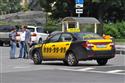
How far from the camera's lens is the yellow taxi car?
71.8 feet

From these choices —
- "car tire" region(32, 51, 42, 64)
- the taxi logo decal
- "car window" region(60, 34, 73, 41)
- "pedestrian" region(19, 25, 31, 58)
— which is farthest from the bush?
"car window" region(60, 34, 73, 41)

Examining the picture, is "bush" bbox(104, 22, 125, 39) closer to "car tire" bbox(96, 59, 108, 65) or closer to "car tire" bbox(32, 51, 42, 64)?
"car tire" bbox(32, 51, 42, 64)

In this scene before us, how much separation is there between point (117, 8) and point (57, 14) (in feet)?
22.1

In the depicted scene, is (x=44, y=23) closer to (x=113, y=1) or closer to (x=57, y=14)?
(x=57, y=14)

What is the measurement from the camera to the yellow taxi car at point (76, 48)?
21891 mm

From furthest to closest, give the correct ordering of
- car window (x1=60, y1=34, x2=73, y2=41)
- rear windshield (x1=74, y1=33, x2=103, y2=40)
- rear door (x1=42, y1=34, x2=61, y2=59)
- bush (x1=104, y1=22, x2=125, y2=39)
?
bush (x1=104, y1=22, x2=125, y2=39), rear door (x1=42, y1=34, x2=61, y2=59), car window (x1=60, y1=34, x2=73, y2=41), rear windshield (x1=74, y1=33, x2=103, y2=40)

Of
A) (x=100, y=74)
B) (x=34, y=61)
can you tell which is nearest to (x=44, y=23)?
(x=34, y=61)

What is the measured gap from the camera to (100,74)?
17906 millimetres

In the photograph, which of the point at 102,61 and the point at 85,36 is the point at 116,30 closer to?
the point at 102,61

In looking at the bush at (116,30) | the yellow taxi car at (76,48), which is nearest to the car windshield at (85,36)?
the yellow taxi car at (76,48)

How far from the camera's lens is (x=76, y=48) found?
22078 mm

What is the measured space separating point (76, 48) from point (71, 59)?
0.52 m

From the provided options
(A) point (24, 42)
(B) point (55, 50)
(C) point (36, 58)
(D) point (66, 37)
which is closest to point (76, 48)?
(D) point (66, 37)

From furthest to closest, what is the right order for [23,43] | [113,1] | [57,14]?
[57,14]
[113,1]
[23,43]
